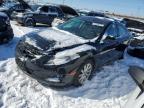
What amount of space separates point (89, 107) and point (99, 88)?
1.18 meters

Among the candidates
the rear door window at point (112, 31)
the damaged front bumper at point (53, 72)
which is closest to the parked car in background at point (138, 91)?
the damaged front bumper at point (53, 72)

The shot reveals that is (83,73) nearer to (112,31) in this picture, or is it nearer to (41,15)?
(112,31)

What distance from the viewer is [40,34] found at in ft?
21.1

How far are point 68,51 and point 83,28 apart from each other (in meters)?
1.51

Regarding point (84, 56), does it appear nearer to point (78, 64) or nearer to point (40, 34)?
point (78, 64)

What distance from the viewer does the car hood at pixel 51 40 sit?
19.0ft

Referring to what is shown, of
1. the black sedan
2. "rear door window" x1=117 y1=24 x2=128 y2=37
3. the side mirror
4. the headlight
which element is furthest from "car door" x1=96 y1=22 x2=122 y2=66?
the side mirror

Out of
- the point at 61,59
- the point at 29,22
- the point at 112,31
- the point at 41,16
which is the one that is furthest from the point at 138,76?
the point at 41,16

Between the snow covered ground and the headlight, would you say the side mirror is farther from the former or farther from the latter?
the headlight

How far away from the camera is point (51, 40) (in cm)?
604

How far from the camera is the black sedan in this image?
547 cm

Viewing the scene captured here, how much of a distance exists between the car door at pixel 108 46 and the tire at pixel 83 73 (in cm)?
43

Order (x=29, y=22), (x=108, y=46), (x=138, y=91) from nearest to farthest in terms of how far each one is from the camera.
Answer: (x=138, y=91), (x=108, y=46), (x=29, y=22)

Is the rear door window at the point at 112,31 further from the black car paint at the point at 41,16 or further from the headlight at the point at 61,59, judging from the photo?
the black car paint at the point at 41,16
